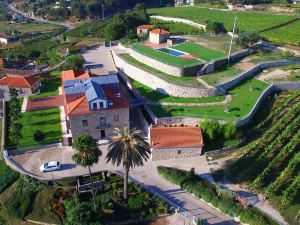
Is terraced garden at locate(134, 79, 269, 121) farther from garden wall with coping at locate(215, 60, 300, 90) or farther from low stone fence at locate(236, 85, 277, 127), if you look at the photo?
garden wall with coping at locate(215, 60, 300, 90)

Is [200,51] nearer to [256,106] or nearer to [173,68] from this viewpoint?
[173,68]

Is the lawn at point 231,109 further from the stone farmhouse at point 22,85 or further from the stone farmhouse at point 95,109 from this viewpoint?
the stone farmhouse at point 22,85

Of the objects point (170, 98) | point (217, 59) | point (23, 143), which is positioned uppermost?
point (217, 59)

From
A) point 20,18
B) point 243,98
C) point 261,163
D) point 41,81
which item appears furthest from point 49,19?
point 261,163

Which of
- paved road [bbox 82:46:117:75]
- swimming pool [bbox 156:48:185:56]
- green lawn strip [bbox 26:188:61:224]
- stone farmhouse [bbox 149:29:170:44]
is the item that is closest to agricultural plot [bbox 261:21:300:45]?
stone farmhouse [bbox 149:29:170:44]

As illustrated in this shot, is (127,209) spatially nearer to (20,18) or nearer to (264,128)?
(264,128)

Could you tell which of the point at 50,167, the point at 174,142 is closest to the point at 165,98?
the point at 174,142
